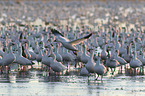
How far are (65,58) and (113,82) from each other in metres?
6.13

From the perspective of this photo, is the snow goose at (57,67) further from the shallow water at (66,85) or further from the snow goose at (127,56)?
the snow goose at (127,56)

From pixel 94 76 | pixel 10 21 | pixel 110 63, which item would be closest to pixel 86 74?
pixel 94 76

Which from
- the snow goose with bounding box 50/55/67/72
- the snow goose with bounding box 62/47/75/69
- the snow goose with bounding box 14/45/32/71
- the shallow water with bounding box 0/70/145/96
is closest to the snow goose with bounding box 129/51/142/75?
the shallow water with bounding box 0/70/145/96

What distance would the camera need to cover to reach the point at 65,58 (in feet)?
97.7

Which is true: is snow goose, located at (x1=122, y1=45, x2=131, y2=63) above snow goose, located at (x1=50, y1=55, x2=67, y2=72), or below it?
above

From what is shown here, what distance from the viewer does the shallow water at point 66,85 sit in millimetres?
21109

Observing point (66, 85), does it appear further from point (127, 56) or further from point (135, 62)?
point (127, 56)

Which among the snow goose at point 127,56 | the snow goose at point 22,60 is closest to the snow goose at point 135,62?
the snow goose at point 127,56

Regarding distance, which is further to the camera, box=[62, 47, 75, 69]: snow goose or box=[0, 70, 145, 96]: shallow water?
box=[62, 47, 75, 69]: snow goose

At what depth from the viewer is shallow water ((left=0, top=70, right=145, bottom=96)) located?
831 inches

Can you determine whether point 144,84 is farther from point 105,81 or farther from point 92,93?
point 92,93

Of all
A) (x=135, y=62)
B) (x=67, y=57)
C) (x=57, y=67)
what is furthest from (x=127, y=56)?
(x=57, y=67)

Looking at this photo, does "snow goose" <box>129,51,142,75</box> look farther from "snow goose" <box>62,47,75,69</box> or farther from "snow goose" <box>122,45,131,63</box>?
"snow goose" <box>62,47,75,69</box>

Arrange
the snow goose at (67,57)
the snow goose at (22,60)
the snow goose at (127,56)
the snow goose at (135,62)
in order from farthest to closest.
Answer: the snow goose at (127,56) < the snow goose at (67,57) < the snow goose at (135,62) < the snow goose at (22,60)
